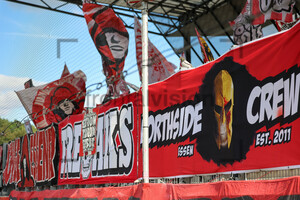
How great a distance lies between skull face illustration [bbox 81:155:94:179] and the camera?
10688 millimetres

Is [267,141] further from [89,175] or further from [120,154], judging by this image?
[89,175]

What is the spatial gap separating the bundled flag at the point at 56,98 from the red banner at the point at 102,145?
297cm

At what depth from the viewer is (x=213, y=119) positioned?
6.89 meters

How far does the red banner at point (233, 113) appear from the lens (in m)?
5.58

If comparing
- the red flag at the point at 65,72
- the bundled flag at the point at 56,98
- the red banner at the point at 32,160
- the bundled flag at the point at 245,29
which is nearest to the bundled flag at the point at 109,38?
the red banner at the point at 32,160

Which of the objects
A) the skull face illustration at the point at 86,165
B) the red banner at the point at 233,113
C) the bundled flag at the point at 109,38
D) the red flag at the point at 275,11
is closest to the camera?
the red banner at the point at 233,113

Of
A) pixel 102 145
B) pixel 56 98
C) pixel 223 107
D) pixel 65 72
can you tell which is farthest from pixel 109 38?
pixel 223 107

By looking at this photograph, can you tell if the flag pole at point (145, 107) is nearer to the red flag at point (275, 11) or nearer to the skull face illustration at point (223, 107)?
the skull face illustration at point (223, 107)

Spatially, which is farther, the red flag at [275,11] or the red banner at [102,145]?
the red banner at [102,145]

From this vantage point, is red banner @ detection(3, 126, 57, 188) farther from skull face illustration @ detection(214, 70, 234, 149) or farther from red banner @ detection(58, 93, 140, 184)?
skull face illustration @ detection(214, 70, 234, 149)

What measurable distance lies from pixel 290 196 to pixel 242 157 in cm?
126

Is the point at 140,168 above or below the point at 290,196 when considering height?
above

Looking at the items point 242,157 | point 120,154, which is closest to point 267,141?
point 242,157

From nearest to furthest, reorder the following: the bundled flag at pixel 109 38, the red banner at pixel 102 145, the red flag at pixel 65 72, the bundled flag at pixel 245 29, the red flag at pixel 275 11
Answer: the red flag at pixel 275 11, the red banner at pixel 102 145, the bundled flag at pixel 245 29, the bundled flag at pixel 109 38, the red flag at pixel 65 72
